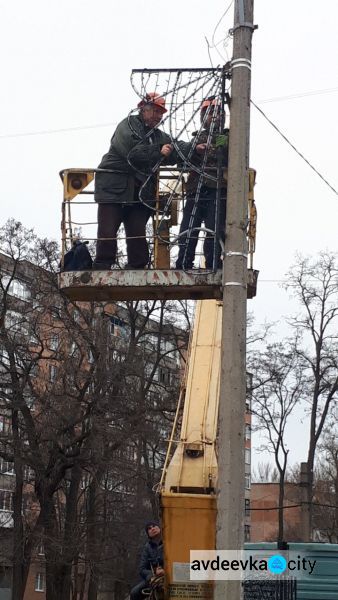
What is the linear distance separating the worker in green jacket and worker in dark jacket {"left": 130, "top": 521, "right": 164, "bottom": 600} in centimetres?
312

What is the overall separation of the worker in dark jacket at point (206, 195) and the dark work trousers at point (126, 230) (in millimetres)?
464

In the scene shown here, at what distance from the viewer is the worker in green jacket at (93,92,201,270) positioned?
35.8 ft

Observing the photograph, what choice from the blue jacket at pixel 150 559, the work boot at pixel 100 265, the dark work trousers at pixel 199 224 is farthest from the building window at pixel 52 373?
the dark work trousers at pixel 199 224

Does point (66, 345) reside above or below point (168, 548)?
above

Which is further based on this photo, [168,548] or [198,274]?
[168,548]

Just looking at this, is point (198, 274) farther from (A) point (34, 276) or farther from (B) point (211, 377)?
(A) point (34, 276)

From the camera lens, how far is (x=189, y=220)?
1096 cm

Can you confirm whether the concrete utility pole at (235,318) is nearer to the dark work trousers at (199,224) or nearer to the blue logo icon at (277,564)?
the dark work trousers at (199,224)

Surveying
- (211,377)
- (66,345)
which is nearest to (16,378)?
(66,345)

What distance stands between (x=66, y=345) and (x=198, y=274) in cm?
2647

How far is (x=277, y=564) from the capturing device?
14953mm

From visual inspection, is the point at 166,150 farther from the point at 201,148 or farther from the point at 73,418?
the point at 73,418

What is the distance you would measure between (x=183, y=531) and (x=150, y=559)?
3.55ft

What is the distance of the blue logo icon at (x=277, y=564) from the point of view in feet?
48.2
